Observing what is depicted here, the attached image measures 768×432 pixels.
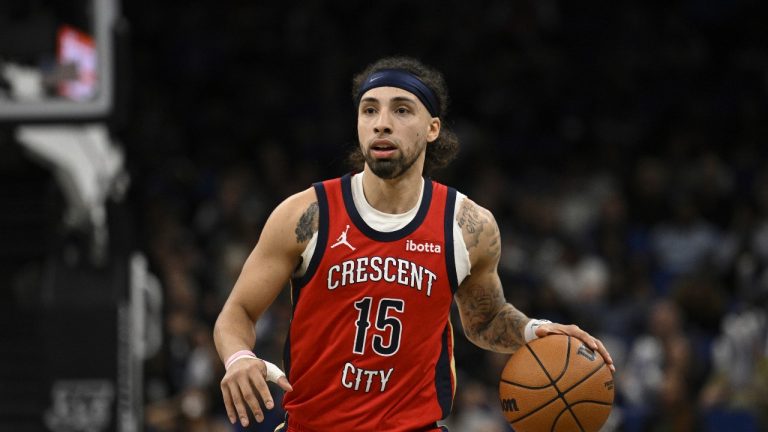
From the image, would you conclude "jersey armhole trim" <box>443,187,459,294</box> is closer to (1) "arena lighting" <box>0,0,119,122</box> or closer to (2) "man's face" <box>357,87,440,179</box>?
(2) "man's face" <box>357,87,440,179</box>

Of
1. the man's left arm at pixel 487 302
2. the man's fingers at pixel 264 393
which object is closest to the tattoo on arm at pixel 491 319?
the man's left arm at pixel 487 302

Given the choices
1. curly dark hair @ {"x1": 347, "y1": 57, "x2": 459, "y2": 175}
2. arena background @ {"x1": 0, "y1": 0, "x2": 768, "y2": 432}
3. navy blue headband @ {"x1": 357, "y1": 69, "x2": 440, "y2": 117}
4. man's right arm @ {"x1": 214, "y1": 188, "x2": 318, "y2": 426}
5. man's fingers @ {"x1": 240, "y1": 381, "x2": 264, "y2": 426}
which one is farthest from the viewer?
arena background @ {"x1": 0, "y1": 0, "x2": 768, "y2": 432}

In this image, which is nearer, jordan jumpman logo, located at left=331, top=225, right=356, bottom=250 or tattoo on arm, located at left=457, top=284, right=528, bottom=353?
jordan jumpman logo, located at left=331, top=225, right=356, bottom=250

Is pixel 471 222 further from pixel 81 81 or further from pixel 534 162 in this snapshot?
pixel 534 162

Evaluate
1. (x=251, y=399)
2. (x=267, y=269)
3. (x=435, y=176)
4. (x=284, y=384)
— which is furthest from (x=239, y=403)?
(x=435, y=176)

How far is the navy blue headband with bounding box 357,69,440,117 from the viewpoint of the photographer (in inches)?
181

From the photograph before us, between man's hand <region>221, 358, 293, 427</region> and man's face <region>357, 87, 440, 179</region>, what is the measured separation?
861 millimetres

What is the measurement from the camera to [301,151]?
1441cm

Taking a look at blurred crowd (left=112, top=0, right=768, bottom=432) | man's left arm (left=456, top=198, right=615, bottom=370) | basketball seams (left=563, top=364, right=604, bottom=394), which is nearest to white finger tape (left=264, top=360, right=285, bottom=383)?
man's left arm (left=456, top=198, right=615, bottom=370)

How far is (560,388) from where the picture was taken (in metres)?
4.73

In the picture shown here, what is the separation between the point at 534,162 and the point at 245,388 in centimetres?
1024

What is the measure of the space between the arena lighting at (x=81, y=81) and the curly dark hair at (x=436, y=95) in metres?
4.20

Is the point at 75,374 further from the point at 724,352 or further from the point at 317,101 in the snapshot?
the point at 317,101

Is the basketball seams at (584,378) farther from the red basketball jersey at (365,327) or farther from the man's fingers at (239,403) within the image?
the man's fingers at (239,403)
